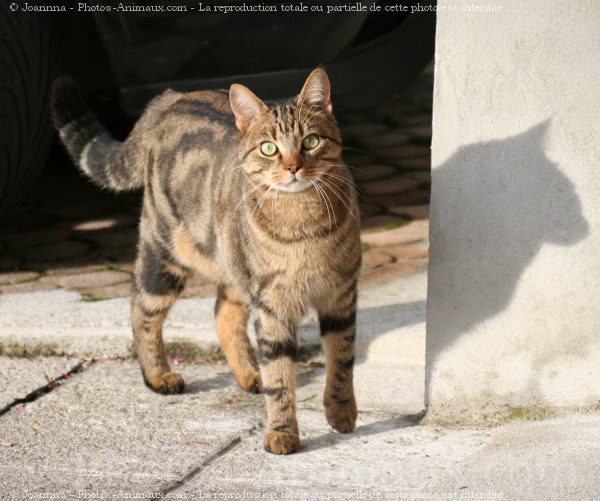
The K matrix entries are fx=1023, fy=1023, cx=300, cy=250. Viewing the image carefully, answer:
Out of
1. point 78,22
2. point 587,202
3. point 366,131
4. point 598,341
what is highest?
point 78,22

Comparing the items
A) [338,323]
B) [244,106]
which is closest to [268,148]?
[244,106]

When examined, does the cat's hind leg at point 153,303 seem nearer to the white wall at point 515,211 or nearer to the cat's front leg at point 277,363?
the cat's front leg at point 277,363

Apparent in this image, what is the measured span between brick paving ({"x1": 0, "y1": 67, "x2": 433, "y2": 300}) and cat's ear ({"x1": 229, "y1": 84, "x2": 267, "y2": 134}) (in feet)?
2.66

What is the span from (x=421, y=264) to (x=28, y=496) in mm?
2150

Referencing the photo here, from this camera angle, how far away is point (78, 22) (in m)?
4.39

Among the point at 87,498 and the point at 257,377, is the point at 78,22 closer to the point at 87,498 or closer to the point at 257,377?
the point at 257,377

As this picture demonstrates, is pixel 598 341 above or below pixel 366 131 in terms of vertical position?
above

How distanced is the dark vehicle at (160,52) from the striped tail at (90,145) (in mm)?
421

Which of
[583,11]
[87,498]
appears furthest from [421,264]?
[87,498]

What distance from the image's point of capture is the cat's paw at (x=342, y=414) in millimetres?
3154

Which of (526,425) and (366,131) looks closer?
(526,425)

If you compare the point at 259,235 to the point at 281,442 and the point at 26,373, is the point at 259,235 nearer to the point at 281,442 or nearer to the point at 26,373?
the point at 281,442

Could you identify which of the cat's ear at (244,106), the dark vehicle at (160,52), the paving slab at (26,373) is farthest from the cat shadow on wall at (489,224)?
the paving slab at (26,373)

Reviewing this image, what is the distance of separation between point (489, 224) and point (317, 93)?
654 millimetres
